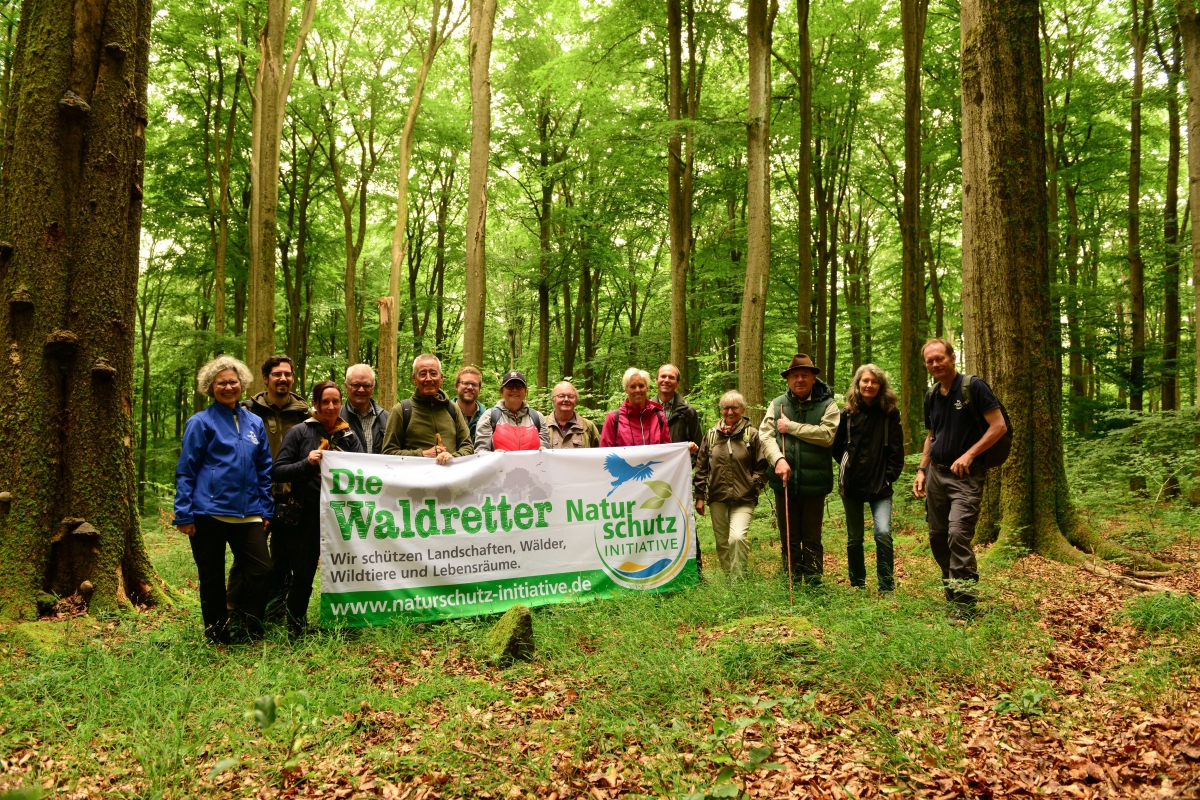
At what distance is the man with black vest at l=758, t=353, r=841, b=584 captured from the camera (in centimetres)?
604

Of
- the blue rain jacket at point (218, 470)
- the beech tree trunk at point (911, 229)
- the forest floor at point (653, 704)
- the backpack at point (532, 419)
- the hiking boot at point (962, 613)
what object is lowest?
the forest floor at point (653, 704)

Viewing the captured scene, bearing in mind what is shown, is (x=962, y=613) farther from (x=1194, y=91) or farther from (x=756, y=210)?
(x=1194, y=91)

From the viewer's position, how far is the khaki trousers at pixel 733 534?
6375mm

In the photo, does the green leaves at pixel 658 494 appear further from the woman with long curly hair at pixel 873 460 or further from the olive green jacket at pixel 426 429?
the olive green jacket at pixel 426 429

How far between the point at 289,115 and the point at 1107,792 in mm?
22571

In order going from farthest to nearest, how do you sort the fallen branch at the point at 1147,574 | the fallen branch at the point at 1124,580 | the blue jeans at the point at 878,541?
the fallen branch at the point at 1147,574 → the blue jeans at the point at 878,541 → the fallen branch at the point at 1124,580

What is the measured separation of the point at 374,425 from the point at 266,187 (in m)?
8.86

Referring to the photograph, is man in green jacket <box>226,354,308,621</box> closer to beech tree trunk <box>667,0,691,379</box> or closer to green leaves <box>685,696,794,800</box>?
green leaves <box>685,696,794,800</box>

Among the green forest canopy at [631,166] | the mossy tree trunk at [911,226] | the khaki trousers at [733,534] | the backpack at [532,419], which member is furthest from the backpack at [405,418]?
the mossy tree trunk at [911,226]

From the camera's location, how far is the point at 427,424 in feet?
19.6

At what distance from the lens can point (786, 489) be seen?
19.8ft

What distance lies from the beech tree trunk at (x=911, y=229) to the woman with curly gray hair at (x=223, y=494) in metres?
11.1

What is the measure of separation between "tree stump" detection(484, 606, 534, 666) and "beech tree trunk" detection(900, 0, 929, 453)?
9.93 metres

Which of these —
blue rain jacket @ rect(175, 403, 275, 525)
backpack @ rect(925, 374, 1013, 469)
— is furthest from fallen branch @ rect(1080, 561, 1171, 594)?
blue rain jacket @ rect(175, 403, 275, 525)
